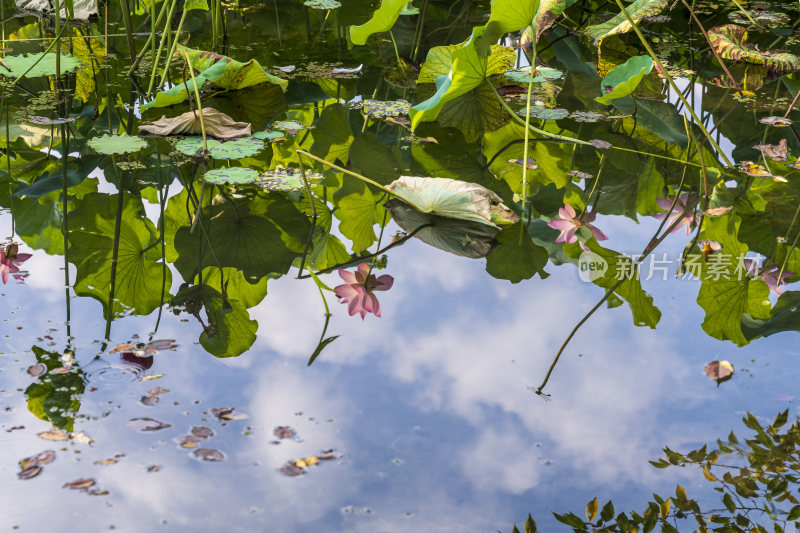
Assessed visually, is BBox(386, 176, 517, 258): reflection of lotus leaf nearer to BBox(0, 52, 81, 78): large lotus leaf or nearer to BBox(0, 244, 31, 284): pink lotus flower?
BBox(0, 244, 31, 284): pink lotus flower

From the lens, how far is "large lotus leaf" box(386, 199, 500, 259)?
149 cm

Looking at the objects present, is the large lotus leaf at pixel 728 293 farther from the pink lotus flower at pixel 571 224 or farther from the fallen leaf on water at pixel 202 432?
the fallen leaf on water at pixel 202 432

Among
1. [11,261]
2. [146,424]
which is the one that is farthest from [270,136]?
[146,424]

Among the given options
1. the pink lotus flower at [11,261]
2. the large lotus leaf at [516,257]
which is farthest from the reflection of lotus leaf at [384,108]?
the pink lotus flower at [11,261]

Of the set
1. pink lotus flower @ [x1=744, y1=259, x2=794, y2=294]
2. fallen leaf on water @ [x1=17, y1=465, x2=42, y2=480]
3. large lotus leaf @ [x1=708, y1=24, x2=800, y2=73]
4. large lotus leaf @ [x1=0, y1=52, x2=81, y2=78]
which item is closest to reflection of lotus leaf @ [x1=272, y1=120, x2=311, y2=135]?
large lotus leaf @ [x1=0, y1=52, x2=81, y2=78]

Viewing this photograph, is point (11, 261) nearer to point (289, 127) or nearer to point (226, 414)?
point (226, 414)

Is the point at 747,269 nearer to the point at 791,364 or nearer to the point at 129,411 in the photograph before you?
the point at 791,364

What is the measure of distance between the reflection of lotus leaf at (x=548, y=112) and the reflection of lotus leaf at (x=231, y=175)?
3.07 ft

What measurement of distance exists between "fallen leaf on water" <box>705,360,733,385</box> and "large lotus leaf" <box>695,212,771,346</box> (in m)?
0.09

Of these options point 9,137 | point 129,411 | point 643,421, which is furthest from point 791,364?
point 9,137

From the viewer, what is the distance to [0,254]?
138cm

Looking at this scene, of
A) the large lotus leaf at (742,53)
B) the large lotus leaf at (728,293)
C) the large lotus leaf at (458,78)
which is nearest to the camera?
the large lotus leaf at (728,293)

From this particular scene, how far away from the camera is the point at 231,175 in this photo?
171cm

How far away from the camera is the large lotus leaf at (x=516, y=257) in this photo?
55.8 inches
